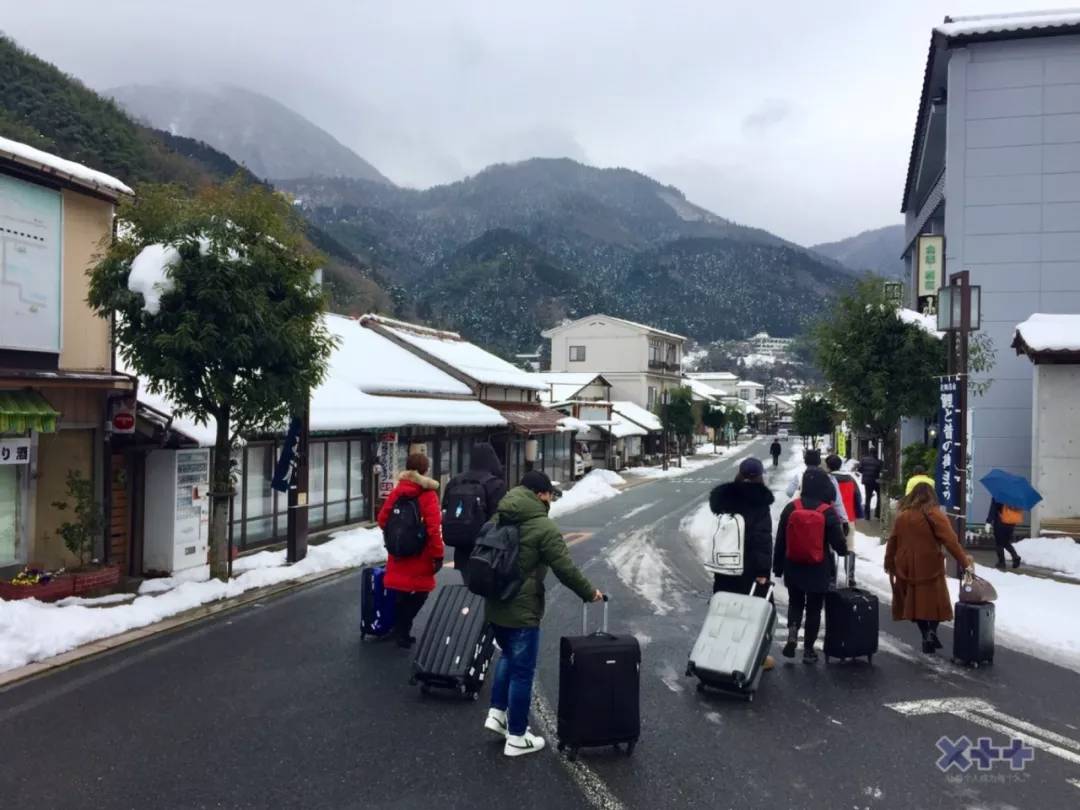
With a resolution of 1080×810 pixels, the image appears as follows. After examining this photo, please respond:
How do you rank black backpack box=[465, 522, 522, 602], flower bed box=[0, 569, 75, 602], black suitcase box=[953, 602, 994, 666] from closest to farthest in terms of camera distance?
1. black backpack box=[465, 522, 522, 602]
2. black suitcase box=[953, 602, 994, 666]
3. flower bed box=[0, 569, 75, 602]

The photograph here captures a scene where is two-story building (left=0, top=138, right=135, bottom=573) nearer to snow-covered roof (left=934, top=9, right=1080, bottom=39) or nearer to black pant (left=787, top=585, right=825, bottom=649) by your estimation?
black pant (left=787, top=585, right=825, bottom=649)

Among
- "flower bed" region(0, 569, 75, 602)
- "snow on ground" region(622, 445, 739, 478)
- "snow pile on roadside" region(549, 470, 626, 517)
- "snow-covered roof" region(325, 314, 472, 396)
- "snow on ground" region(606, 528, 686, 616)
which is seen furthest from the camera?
"snow on ground" region(622, 445, 739, 478)

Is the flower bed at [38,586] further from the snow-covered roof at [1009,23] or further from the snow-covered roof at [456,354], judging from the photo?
the snow-covered roof at [1009,23]

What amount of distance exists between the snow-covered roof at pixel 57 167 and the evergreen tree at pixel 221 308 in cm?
50

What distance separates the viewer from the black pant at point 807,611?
7.17m

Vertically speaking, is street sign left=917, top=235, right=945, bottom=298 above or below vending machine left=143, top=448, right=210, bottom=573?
above

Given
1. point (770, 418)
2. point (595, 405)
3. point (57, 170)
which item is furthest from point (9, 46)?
point (770, 418)

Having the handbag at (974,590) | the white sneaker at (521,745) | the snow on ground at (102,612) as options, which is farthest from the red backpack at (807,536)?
the snow on ground at (102,612)

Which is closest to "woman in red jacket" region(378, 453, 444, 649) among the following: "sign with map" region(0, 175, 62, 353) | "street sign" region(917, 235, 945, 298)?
"sign with map" region(0, 175, 62, 353)

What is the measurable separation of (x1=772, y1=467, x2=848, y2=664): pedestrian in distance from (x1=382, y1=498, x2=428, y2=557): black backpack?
128 inches

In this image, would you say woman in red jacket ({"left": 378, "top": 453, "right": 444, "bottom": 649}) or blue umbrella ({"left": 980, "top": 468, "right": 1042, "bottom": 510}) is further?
blue umbrella ({"left": 980, "top": 468, "right": 1042, "bottom": 510})

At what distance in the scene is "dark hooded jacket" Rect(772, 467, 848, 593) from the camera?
697cm

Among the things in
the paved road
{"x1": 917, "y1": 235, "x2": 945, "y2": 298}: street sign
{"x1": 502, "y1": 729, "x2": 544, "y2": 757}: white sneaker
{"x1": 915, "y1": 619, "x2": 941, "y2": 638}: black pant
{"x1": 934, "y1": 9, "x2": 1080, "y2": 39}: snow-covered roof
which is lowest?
the paved road

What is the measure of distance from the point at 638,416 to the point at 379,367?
3191cm
